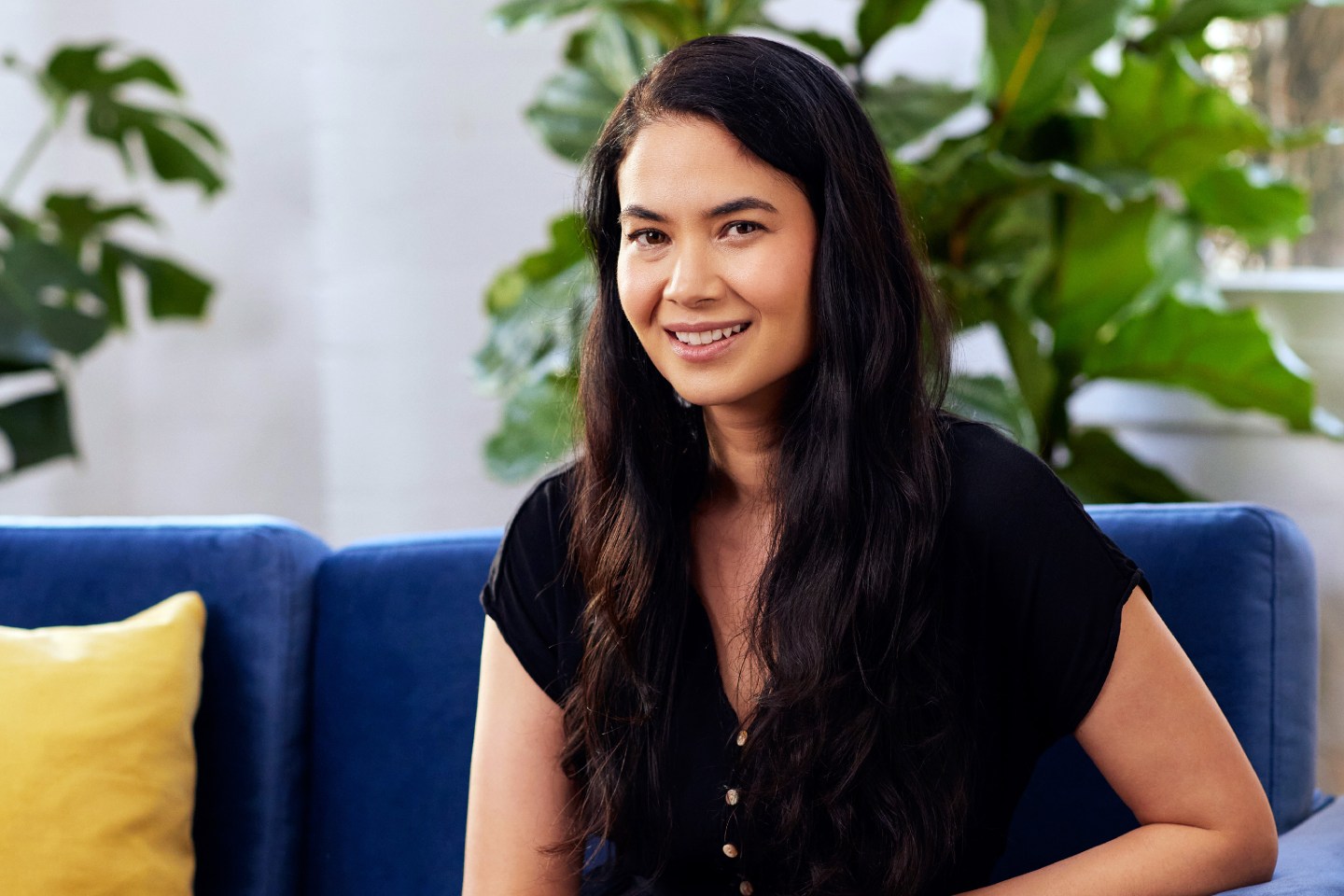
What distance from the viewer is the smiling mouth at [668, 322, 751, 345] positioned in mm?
1162

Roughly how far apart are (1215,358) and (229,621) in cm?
145

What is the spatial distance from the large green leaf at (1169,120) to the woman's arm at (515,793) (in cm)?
129

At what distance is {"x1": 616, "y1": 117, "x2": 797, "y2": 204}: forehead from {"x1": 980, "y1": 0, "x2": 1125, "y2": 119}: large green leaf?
1.07 metres

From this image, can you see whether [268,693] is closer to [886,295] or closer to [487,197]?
[886,295]

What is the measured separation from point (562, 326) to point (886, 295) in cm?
85

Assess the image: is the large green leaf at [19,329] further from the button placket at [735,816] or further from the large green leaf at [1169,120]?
the large green leaf at [1169,120]

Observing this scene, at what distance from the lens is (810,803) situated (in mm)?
1169

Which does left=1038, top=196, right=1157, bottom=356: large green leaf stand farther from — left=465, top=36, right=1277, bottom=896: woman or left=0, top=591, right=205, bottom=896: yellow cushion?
left=0, top=591, right=205, bottom=896: yellow cushion

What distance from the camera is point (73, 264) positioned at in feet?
7.57

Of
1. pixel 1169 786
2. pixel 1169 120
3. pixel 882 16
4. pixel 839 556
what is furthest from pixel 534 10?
pixel 1169 786

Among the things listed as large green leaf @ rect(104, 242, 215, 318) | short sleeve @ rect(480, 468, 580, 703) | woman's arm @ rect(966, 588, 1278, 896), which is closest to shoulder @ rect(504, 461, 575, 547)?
short sleeve @ rect(480, 468, 580, 703)

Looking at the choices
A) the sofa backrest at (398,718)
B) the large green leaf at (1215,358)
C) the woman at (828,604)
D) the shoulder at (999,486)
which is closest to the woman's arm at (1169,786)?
the woman at (828,604)

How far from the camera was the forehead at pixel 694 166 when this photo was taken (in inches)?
44.8

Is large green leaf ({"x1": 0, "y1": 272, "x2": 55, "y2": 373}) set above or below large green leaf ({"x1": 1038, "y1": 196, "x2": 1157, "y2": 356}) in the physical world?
below
